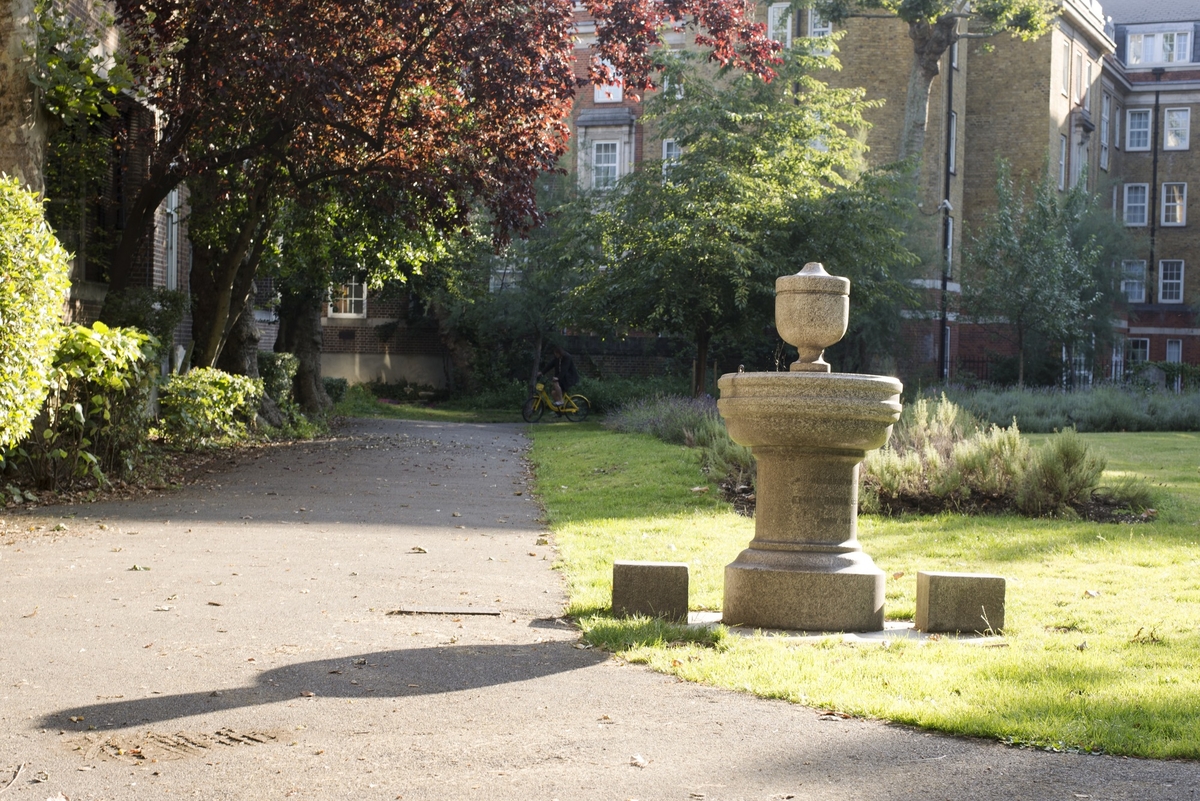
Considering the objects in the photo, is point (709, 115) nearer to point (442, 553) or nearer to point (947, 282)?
point (947, 282)

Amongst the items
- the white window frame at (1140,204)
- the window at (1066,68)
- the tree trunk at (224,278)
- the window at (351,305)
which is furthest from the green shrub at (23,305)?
the white window frame at (1140,204)

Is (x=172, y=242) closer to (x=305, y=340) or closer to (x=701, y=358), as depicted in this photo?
(x=305, y=340)

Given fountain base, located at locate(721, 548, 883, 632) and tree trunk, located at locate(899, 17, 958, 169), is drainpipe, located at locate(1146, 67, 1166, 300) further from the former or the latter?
fountain base, located at locate(721, 548, 883, 632)

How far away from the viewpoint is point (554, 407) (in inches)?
1180

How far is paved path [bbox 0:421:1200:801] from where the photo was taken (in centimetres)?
406

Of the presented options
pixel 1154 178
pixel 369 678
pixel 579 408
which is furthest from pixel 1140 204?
pixel 369 678

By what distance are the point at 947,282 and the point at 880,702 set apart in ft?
120

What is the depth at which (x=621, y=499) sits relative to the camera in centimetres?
1264

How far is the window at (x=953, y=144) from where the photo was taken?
41.7 m

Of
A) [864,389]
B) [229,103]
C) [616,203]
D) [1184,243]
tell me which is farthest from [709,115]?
[1184,243]

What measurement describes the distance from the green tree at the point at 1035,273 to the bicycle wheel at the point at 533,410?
12.9 meters

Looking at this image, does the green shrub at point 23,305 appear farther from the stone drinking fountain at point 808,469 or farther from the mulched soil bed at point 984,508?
the mulched soil bed at point 984,508

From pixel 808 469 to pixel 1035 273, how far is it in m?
30.0

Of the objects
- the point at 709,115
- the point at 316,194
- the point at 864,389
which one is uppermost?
the point at 709,115
